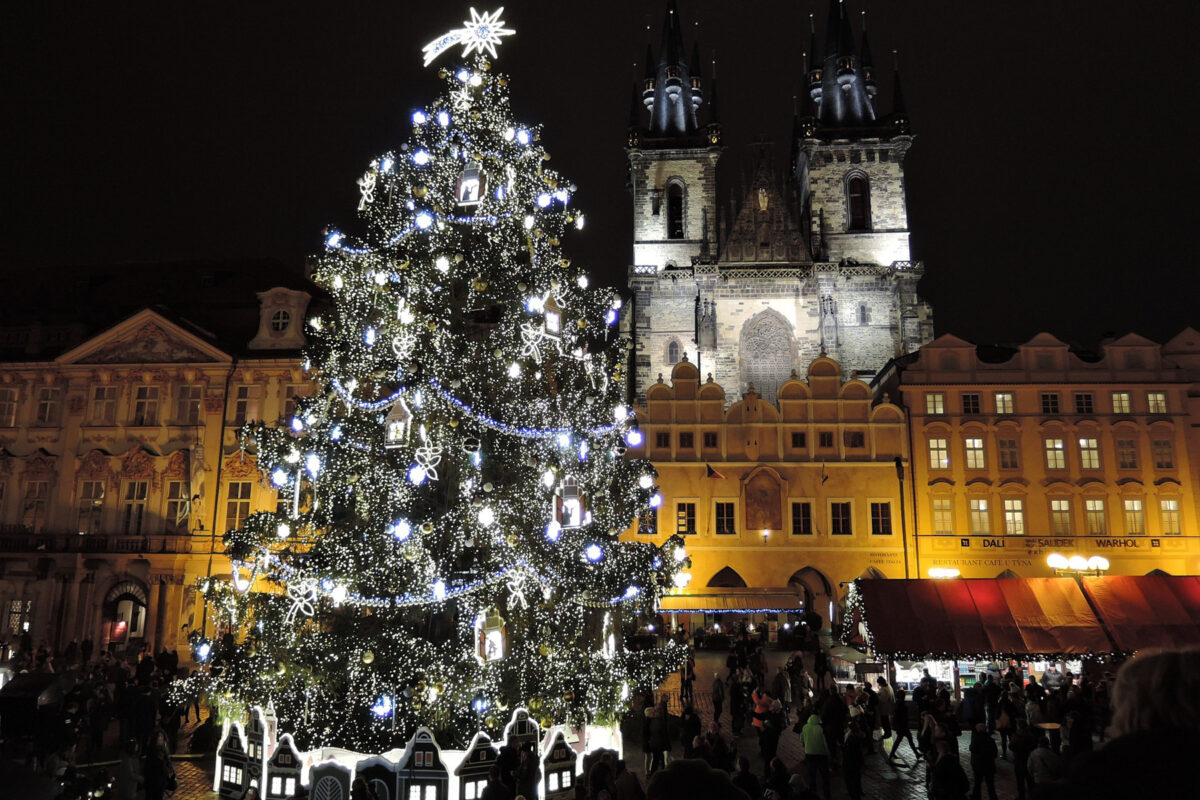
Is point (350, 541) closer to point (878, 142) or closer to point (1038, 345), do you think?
point (1038, 345)

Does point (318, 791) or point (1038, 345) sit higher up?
point (1038, 345)

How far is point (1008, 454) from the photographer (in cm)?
3309

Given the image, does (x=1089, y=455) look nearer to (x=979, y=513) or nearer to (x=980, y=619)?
(x=979, y=513)

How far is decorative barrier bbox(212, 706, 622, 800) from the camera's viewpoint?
10953mm

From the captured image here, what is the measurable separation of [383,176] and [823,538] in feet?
77.4

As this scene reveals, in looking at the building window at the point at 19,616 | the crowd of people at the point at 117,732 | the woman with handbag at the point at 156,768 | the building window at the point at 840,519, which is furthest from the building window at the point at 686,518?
the woman with handbag at the point at 156,768

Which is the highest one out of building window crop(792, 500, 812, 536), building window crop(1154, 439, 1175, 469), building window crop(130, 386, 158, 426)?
building window crop(130, 386, 158, 426)

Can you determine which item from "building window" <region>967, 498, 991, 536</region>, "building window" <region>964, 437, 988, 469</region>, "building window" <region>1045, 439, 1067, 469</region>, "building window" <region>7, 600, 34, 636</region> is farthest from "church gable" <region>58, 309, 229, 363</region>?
"building window" <region>1045, 439, 1067, 469</region>

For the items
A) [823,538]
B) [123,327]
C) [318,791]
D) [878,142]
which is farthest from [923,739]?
[878,142]

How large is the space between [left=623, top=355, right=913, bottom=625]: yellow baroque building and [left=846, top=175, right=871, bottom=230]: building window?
20284 millimetres

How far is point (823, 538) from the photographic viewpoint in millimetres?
32688

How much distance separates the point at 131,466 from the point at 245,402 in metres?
4.55

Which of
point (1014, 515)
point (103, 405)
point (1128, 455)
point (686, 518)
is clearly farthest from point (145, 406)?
point (1128, 455)

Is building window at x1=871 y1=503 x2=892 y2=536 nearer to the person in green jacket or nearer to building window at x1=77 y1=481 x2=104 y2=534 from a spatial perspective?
the person in green jacket
